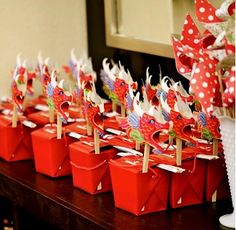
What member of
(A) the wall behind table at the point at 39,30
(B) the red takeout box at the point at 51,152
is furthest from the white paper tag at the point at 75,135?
(A) the wall behind table at the point at 39,30

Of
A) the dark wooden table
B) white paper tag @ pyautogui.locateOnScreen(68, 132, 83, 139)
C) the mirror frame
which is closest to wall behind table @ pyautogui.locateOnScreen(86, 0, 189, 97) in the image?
the mirror frame

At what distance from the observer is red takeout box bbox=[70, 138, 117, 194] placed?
225 centimetres

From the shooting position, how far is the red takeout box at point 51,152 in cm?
243

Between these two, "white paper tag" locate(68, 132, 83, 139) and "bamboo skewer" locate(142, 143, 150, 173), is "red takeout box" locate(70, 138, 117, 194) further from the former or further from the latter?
"bamboo skewer" locate(142, 143, 150, 173)

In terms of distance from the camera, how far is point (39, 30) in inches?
120

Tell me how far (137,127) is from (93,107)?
0.83 feet

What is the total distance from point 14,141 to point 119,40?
58cm

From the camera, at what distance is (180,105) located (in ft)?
6.71

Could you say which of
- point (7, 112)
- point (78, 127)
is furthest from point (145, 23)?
point (7, 112)

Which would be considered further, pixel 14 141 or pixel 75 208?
pixel 14 141

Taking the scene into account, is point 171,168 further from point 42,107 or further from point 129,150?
point 42,107

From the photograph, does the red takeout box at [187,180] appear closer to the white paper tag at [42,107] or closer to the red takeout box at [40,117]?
the red takeout box at [40,117]

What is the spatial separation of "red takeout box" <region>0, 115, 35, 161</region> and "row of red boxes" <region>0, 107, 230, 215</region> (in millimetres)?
213

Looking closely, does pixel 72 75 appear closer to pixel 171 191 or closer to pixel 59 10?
pixel 59 10
